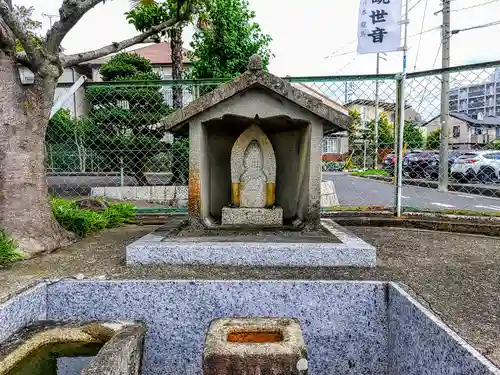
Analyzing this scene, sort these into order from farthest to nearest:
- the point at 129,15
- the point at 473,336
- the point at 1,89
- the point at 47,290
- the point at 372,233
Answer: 1. the point at 129,15
2. the point at 372,233
3. the point at 1,89
4. the point at 47,290
5. the point at 473,336

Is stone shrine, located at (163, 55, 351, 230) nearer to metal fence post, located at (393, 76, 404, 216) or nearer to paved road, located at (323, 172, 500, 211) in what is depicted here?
metal fence post, located at (393, 76, 404, 216)

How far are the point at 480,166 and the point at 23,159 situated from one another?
792cm

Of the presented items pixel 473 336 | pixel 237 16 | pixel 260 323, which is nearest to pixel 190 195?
pixel 260 323

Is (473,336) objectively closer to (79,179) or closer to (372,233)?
(372,233)

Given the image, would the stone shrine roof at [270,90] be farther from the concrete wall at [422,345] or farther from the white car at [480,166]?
the white car at [480,166]

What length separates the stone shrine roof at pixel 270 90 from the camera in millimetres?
4066

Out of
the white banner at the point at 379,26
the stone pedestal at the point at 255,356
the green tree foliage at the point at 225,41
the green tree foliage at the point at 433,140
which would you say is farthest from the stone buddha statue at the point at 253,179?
the green tree foliage at the point at 225,41

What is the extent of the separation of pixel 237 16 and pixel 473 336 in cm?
1097

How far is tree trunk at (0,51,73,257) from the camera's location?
13.8ft

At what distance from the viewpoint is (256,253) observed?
3764 mm

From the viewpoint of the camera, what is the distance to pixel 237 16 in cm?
1159

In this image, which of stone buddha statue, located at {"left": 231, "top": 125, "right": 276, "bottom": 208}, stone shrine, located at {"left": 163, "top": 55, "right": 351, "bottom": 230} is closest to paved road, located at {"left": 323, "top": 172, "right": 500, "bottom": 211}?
stone shrine, located at {"left": 163, "top": 55, "right": 351, "bottom": 230}

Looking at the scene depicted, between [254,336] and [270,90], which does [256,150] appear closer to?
[270,90]

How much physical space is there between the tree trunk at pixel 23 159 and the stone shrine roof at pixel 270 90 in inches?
63.9
